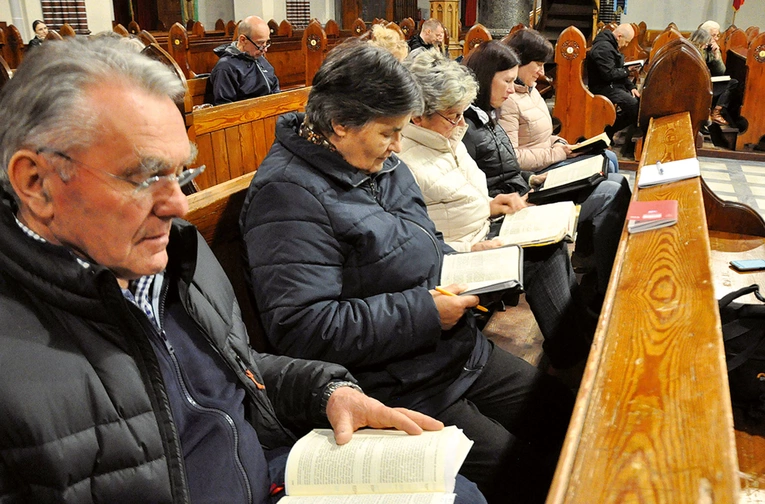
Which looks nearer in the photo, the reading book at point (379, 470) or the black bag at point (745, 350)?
the reading book at point (379, 470)

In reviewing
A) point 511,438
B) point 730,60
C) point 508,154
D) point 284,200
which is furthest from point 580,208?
point 730,60

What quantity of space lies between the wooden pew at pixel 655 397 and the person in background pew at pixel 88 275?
602mm

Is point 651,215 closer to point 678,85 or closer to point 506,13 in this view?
point 678,85

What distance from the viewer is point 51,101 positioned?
0.94 meters

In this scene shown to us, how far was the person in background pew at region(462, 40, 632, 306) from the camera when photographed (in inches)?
111

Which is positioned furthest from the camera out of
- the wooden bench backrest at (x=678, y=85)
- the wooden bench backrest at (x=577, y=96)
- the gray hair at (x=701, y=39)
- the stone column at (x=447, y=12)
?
the stone column at (x=447, y=12)

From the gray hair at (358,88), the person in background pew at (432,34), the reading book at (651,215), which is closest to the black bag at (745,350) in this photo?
the reading book at (651,215)

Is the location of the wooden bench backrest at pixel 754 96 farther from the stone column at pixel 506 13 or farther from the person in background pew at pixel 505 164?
the stone column at pixel 506 13

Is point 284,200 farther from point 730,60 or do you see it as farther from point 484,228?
point 730,60

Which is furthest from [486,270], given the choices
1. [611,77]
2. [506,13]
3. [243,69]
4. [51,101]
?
[506,13]

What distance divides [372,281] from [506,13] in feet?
32.0

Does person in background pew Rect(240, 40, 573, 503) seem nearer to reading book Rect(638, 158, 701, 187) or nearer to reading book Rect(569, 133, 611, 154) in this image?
reading book Rect(638, 158, 701, 187)

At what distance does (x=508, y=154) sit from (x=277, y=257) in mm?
1896

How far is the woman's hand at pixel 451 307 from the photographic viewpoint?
1.68 metres
